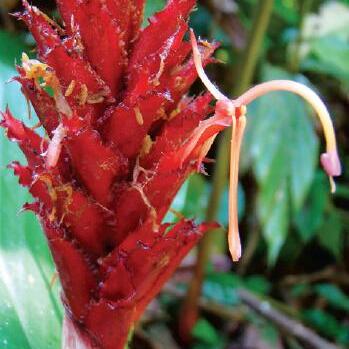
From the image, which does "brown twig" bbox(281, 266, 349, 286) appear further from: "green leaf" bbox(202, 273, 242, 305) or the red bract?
the red bract

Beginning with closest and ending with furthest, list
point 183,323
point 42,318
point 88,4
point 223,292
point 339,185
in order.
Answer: point 88,4 < point 42,318 < point 183,323 < point 223,292 < point 339,185

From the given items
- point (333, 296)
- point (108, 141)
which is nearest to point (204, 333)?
point (333, 296)

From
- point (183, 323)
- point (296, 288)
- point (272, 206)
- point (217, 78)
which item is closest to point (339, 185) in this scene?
point (296, 288)

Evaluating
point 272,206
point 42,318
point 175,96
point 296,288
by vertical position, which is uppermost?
point 175,96

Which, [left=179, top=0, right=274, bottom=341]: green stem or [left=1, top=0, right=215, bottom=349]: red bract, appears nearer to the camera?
[left=1, top=0, right=215, bottom=349]: red bract

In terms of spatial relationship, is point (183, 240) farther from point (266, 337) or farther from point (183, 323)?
point (266, 337)

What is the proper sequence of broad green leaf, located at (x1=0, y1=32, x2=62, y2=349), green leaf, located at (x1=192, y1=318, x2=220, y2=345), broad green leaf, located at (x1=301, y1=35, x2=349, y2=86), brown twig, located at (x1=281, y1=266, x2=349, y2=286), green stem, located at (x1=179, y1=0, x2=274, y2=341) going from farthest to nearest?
brown twig, located at (x1=281, y1=266, x2=349, y2=286) < broad green leaf, located at (x1=301, y1=35, x2=349, y2=86) < green leaf, located at (x1=192, y1=318, x2=220, y2=345) < green stem, located at (x1=179, y1=0, x2=274, y2=341) < broad green leaf, located at (x1=0, y1=32, x2=62, y2=349)

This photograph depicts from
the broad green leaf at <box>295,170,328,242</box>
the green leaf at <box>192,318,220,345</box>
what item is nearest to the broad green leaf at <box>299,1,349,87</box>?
the broad green leaf at <box>295,170,328,242</box>
